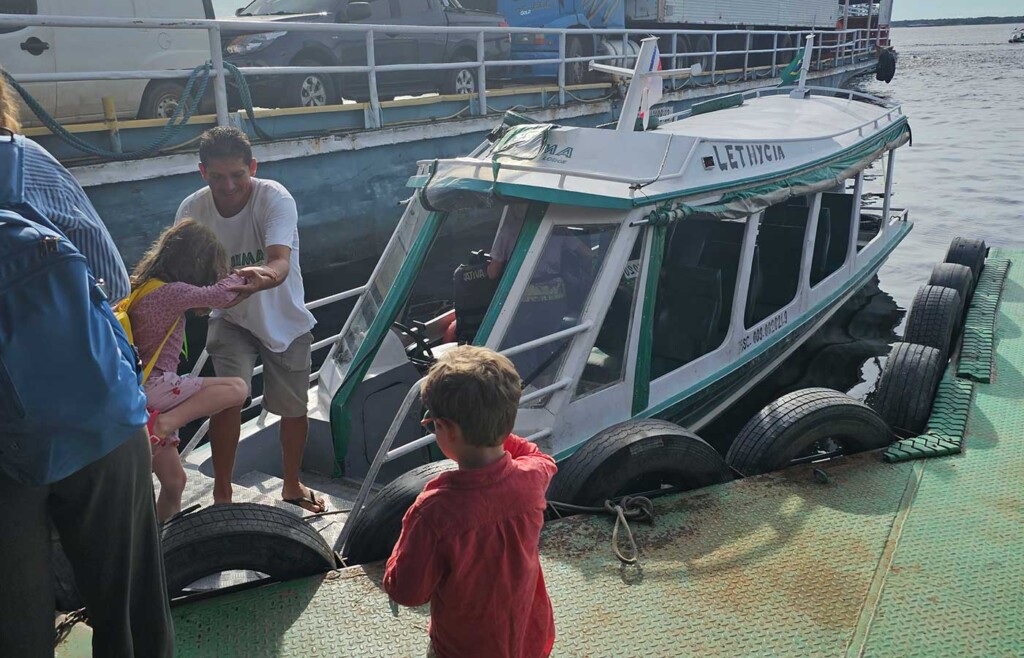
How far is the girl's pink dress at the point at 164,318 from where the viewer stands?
311 cm

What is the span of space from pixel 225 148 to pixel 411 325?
86.4 inches

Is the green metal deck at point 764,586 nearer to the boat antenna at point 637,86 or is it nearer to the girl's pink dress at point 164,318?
the girl's pink dress at point 164,318

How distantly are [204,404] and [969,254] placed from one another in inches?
315

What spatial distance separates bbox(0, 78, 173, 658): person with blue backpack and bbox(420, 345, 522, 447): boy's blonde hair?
2.34 ft

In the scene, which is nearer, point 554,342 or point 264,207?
point 264,207

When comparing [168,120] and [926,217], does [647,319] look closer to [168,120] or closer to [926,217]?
[168,120]

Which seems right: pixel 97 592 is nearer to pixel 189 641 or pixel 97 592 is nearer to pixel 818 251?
pixel 189 641

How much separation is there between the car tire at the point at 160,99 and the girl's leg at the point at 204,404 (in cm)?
616

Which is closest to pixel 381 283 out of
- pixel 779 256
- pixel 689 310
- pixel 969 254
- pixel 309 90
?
pixel 689 310

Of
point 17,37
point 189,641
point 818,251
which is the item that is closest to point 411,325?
point 189,641

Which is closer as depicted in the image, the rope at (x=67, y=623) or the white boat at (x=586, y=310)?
the rope at (x=67, y=623)

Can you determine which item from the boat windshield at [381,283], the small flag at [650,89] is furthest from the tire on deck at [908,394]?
the boat windshield at [381,283]

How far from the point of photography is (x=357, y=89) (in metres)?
12.0

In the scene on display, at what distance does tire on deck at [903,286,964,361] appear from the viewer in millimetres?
6512
